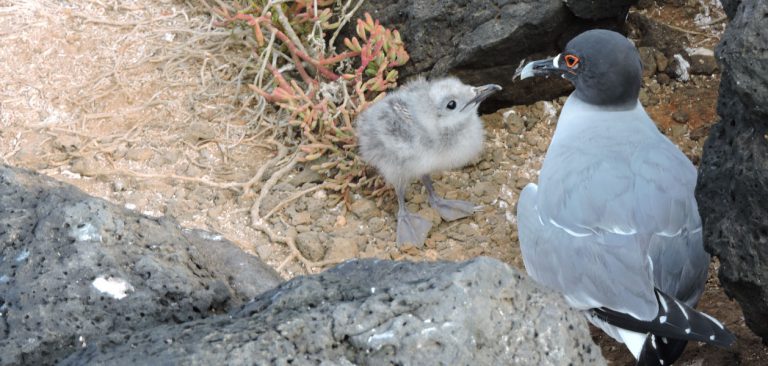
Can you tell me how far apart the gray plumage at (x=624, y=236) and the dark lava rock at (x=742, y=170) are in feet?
0.85

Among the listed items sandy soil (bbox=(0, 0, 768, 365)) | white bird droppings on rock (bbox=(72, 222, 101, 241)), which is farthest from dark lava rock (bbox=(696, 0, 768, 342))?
white bird droppings on rock (bbox=(72, 222, 101, 241))

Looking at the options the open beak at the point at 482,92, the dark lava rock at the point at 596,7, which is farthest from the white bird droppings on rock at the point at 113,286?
the dark lava rock at the point at 596,7

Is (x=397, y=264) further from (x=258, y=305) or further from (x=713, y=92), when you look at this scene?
(x=713, y=92)

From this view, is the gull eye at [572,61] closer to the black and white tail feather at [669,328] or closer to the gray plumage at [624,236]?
the gray plumage at [624,236]

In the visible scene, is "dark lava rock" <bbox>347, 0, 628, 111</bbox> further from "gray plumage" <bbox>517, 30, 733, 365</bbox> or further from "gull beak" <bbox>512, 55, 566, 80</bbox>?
"gray plumage" <bbox>517, 30, 733, 365</bbox>

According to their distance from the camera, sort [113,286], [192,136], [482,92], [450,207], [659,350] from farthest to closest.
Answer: [192,136], [450,207], [482,92], [659,350], [113,286]

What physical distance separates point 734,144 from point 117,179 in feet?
11.9

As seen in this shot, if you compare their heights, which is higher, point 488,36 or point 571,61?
point 571,61

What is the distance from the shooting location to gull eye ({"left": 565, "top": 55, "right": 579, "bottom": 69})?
4374 mm

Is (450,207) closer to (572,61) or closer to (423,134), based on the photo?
(423,134)

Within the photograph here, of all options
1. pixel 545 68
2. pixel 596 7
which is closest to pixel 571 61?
pixel 545 68

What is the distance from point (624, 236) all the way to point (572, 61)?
124 cm

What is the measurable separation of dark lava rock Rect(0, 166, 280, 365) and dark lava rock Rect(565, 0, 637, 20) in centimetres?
296

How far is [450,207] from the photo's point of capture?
5125mm
